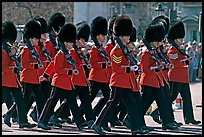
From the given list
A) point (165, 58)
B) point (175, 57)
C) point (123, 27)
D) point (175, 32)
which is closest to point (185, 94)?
point (175, 57)

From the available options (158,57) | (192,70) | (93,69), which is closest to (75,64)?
(93,69)

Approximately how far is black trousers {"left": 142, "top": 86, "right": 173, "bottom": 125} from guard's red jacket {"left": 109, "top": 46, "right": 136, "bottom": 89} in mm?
769

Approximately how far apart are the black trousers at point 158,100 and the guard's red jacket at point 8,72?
1.99 meters

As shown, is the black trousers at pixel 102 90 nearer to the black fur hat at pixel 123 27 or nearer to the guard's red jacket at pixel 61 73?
the guard's red jacket at pixel 61 73

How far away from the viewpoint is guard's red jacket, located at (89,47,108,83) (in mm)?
12492

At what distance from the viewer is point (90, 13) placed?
26312 mm

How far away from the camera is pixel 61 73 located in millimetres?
12023

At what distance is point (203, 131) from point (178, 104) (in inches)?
149

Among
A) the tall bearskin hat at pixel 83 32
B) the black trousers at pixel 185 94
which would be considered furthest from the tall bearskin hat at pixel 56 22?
the black trousers at pixel 185 94

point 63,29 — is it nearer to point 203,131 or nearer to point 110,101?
point 110,101

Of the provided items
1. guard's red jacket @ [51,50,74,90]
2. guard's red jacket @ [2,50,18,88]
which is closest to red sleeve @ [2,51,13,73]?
guard's red jacket @ [2,50,18,88]

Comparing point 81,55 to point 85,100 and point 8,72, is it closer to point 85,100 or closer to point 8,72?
point 85,100

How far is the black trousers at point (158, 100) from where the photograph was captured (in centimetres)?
1222

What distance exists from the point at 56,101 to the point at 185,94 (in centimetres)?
224
